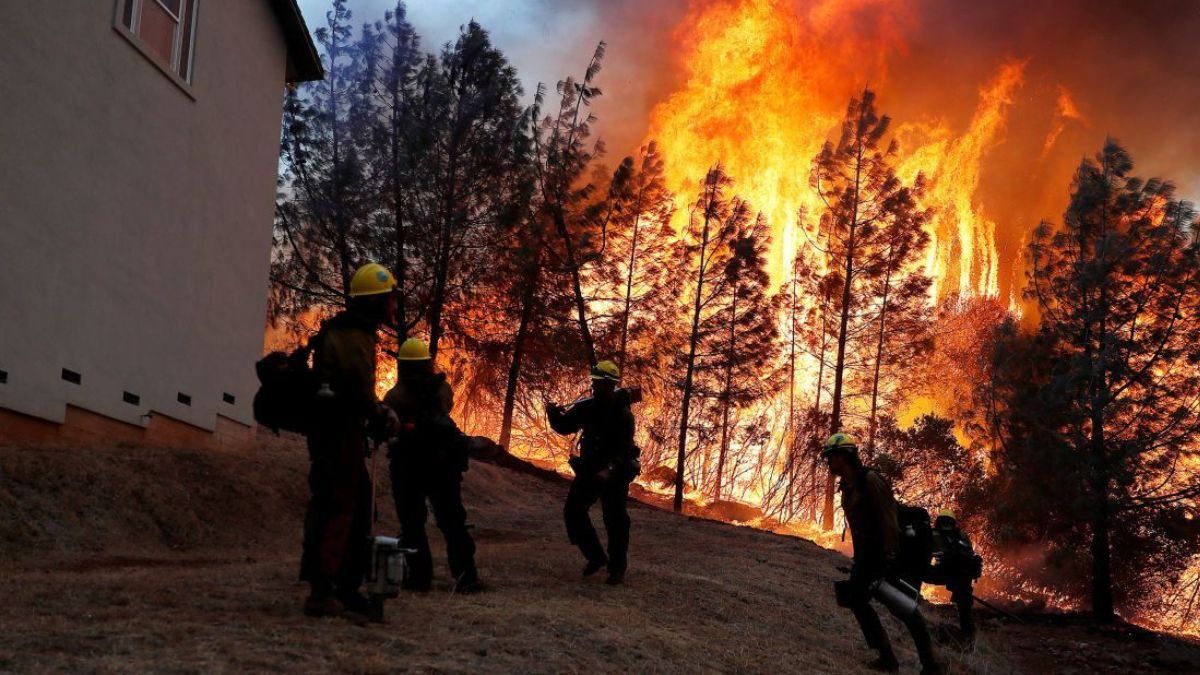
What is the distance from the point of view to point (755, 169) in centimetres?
4300

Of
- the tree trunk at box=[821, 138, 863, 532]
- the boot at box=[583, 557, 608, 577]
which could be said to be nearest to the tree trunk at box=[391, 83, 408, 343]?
the tree trunk at box=[821, 138, 863, 532]

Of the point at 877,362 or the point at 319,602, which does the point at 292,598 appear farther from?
the point at 877,362

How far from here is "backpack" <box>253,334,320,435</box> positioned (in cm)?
584

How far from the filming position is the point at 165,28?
44.9ft

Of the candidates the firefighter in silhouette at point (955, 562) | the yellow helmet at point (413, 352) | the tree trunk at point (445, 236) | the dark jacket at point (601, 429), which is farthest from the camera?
the tree trunk at point (445, 236)

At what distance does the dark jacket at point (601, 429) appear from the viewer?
9.55 m

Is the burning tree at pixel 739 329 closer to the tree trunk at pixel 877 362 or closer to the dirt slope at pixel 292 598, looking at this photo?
the tree trunk at pixel 877 362

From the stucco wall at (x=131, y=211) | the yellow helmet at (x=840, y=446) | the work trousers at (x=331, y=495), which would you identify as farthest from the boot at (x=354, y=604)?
the stucco wall at (x=131, y=211)

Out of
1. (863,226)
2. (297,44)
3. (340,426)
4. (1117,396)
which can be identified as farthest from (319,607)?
(863,226)

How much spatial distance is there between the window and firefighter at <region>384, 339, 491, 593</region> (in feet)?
24.2

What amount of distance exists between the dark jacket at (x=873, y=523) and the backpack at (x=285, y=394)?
15.3 ft

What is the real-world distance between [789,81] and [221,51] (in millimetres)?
35144

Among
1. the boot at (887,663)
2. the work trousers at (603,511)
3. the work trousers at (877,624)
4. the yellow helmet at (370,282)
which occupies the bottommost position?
the boot at (887,663)

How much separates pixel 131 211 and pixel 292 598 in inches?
309
